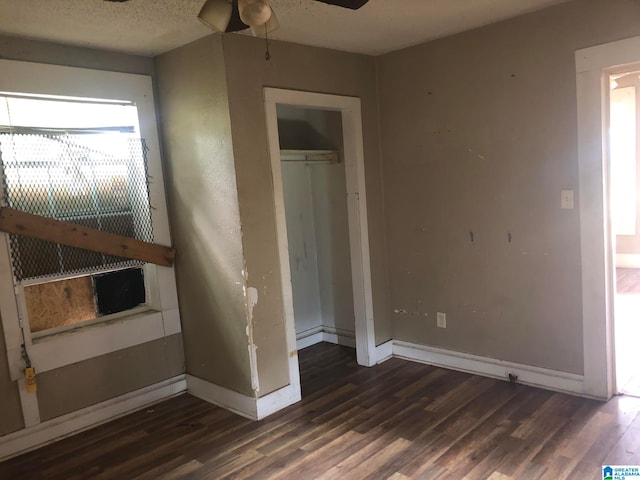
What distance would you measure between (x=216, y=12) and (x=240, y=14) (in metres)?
0.13

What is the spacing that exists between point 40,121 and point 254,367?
1978mm

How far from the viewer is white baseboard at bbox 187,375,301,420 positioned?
320 cm

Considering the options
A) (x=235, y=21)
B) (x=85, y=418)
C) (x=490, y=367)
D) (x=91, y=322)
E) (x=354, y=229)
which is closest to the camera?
(x=235, y=21)

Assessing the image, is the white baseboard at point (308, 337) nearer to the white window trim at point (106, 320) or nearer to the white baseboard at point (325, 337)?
the white baseboard at point (325, 337)

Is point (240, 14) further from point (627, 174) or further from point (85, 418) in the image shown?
point (627, 174)

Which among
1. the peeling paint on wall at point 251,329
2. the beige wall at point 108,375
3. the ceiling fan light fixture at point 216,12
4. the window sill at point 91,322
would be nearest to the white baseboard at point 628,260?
the peeling paint on wall at point 251,329

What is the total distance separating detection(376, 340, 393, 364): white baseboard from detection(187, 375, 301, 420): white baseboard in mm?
839

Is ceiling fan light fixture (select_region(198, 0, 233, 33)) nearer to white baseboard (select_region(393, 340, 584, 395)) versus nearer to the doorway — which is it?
white baseboard (select_region(393, 340, 584, 395))

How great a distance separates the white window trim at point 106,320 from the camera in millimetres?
2881

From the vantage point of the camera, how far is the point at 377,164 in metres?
3.93

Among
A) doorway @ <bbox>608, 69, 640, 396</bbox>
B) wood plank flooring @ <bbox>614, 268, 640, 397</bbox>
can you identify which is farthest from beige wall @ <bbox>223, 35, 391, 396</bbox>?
doorway @ <bbox>608, 69, 640, 396</bbox>

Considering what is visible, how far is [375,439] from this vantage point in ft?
9.30

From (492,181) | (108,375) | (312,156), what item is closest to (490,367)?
(492,181)

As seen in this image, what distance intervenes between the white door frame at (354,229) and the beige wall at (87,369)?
0.94 meters
